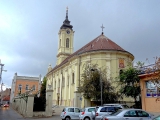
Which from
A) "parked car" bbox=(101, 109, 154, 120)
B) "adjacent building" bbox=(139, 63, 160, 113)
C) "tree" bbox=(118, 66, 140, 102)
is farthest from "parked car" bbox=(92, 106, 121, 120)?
"tree" bbox=(118, 66, 140, 102)

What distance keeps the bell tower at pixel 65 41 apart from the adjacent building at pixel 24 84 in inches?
647

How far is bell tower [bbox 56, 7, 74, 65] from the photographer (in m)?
58.4

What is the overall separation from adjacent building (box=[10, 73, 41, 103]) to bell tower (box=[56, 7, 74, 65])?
53.9 ft

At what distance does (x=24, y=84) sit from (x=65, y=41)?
24.4 metres

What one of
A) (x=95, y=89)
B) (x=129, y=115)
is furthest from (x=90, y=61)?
(x=129, y=115)

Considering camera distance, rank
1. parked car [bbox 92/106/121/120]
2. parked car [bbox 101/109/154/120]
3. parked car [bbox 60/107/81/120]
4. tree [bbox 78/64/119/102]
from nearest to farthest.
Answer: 1. parked car [bbox 101/109/154/120]
2. parked car [bbox 92/106/121/120]
3. parked car [bbox 60/107/81/120]
4. tree [bbox 78/64/119/102]

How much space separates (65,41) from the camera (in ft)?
193

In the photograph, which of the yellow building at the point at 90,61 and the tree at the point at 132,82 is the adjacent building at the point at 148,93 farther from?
the yellow building at the point at 90,61

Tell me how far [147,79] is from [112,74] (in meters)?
14.1

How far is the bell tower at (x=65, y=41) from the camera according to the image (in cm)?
5838

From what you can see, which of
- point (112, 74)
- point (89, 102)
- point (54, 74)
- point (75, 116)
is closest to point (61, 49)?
point (54, 74)

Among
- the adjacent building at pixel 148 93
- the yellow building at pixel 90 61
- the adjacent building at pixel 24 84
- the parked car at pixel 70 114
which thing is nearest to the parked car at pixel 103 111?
the parked car at pixel 70 114

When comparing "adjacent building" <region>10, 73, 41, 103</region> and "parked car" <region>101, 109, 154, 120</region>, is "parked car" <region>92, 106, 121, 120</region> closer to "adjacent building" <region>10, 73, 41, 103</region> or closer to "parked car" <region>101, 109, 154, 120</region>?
"parked car" <region>101, 109, 154, 120</region>

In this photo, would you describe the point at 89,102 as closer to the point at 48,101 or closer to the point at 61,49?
the point at 48,101
